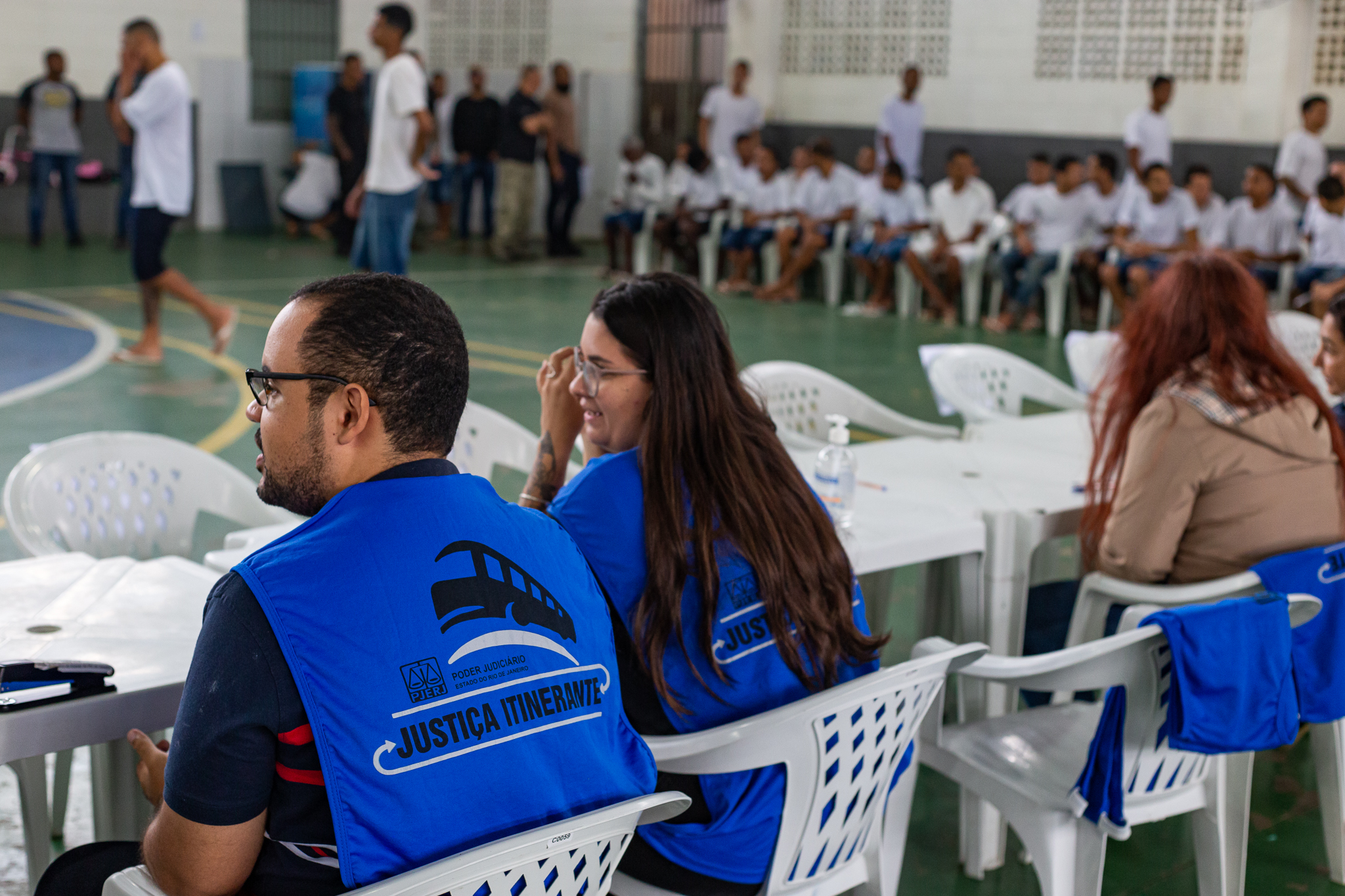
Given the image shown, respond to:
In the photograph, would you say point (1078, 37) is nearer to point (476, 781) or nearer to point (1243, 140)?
point (1243, 140)

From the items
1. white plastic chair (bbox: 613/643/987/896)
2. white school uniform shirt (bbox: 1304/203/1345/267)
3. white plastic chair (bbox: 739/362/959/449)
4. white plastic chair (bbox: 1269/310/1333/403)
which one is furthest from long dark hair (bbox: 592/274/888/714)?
white school uniform shirt (bbox: 1304/203/1345/267)

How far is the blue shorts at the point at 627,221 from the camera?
11.5 m

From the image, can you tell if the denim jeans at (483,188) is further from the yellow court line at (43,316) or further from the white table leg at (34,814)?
the white table leg at (34,814)

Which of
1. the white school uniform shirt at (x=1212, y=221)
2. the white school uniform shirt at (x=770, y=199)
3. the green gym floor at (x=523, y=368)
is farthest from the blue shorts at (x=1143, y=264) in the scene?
the white school uniform shirt at (x=770, y=199)

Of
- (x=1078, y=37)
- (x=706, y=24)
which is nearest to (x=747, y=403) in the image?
(x=1078, y=37)

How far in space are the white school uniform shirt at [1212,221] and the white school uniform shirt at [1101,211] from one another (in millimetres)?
561

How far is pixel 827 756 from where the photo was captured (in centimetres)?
181

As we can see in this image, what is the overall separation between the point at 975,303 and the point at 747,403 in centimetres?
825

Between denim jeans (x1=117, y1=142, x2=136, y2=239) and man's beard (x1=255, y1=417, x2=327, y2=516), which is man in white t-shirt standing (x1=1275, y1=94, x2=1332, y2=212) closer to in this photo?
denim jeans (x1=117, y1=142, x2=136, y2=239)

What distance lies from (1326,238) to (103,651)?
839 cm

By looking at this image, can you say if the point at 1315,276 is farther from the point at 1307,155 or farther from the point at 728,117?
the point at 728,117

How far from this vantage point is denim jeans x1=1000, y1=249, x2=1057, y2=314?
9.59 metres

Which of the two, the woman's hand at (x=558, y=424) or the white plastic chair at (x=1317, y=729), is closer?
the woman's hand at (x=558, y=424)

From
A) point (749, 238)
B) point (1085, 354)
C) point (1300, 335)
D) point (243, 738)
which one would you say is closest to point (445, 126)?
point (749, 238)
